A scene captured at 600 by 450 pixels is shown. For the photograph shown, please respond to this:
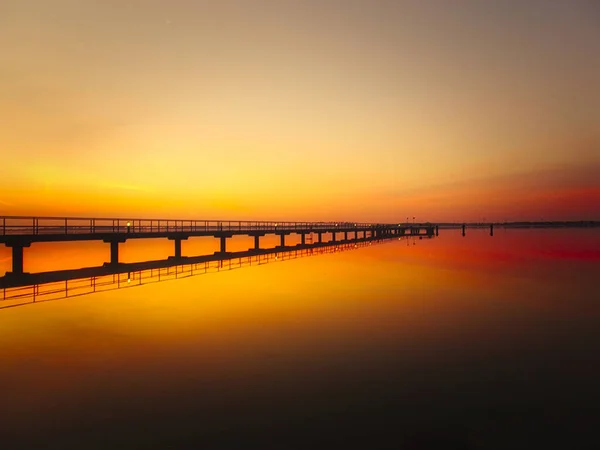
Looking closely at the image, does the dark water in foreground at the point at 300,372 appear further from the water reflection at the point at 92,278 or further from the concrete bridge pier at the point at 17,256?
the concrete bridge pier at the point at 17,256

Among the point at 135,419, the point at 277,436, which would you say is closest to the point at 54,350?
the point at 135,419

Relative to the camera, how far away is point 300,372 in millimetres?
14719

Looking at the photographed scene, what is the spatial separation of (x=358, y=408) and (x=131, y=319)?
48.5 ft

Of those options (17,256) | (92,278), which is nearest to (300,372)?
(92,278)

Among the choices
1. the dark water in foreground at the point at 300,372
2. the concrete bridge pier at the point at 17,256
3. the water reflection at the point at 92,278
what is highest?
the concrete bridge pier at the point at 17,256

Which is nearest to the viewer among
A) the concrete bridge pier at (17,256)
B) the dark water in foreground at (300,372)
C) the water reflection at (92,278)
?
the dark water in foreground at (300,372)

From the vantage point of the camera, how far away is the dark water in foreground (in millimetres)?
10625

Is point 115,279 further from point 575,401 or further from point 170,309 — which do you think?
point 575,401

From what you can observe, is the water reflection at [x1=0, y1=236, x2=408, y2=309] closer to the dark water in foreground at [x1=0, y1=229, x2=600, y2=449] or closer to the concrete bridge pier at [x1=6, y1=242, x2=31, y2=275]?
the concrete bridge pier at [x1=6, y1=242, x2=31, y2=275]

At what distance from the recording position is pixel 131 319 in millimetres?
22656

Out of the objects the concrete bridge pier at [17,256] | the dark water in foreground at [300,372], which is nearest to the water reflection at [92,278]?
the concrete bridge pier at [17,256]

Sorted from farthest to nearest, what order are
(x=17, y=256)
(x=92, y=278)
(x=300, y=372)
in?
(x=92, y=278), (x=17, y=256), (x=300, y=372)

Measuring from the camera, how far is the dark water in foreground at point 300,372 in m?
10.6

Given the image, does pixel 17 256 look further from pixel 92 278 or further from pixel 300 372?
pixel 300 372
